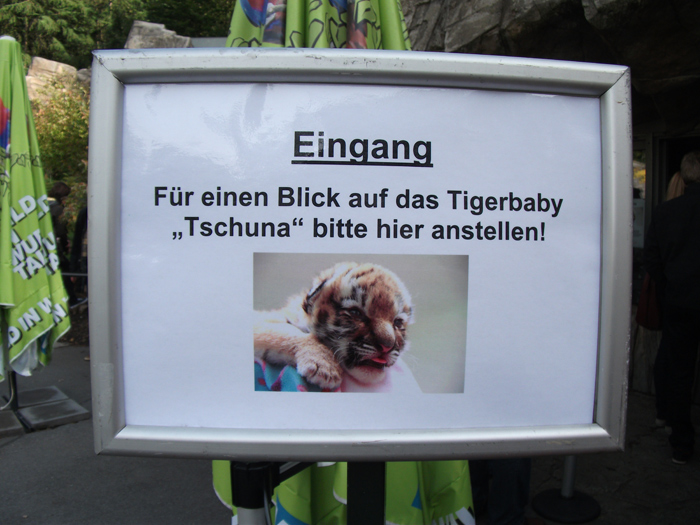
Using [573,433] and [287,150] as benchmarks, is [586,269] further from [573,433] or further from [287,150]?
[287,150]

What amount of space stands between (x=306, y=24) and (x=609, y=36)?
118 inches

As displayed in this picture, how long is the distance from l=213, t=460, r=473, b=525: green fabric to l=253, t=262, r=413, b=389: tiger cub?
2.30 ft

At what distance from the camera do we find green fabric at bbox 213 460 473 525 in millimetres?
1479

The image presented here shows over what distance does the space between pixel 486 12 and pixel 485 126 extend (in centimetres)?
400

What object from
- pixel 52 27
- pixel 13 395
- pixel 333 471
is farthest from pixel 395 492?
pixel 52 27

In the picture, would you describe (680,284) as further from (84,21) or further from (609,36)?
(84,21)

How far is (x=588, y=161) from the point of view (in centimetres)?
91

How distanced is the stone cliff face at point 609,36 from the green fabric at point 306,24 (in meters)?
2.62

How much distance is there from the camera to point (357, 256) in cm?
88

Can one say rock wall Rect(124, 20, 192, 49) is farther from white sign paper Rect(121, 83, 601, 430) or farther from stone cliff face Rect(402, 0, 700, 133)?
white sign paper Rect(121, 83, 601, 430)

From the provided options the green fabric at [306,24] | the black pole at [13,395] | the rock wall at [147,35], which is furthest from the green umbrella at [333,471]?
the rock wall at [147,35]

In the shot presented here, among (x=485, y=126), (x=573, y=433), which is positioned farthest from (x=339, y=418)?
(x=485, y=126)

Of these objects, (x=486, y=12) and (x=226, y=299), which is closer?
(x=226, y=299)

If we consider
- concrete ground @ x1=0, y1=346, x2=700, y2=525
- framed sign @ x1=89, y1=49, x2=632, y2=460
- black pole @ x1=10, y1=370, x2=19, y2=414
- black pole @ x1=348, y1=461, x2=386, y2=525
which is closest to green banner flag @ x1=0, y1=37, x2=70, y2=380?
black pole @ x1=10, y1=370, x2=19, y2=414
